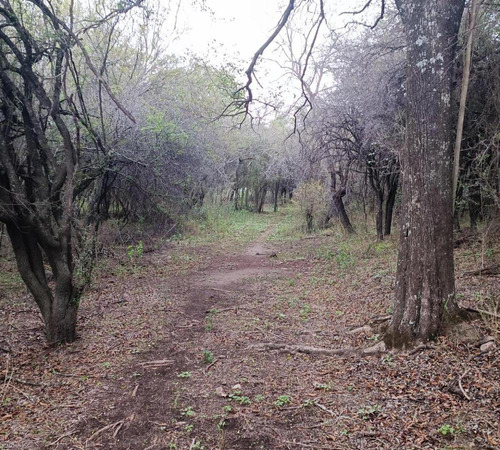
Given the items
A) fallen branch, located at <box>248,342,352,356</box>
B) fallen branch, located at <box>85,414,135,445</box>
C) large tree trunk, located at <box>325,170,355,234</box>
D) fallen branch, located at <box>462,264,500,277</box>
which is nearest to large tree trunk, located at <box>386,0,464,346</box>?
fallen branch, located at <box>248,342,352,356</box>

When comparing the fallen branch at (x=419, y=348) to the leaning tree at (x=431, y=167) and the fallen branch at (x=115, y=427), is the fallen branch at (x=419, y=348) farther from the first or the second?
the fallen branch at (x=115, y=427)

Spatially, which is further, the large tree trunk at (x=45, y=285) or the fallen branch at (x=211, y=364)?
the large tree trunk at (x=45, y=285)

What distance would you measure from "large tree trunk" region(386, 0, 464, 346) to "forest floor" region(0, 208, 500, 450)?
14.4 inches

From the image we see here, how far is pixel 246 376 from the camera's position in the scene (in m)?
4.27

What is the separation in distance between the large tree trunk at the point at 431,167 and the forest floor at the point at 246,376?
0.37m

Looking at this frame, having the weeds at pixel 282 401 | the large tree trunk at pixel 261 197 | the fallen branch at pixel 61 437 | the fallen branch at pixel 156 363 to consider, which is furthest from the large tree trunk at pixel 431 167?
the large tree trunk at pixel 261 197

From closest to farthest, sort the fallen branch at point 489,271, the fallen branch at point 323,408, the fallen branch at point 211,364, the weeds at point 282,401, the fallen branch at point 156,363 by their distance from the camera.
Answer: the fallen branch at point 323,408, the weeds at point 282,401, the fallen branch at point 211,364, the fallen branch at point 156,363, the fallen branch at point 489,271

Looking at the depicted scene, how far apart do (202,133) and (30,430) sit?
41.3 ft

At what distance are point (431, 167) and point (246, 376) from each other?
306 cm

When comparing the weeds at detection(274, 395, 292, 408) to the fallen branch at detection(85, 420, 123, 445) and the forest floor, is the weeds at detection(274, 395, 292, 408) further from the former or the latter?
the fallen branch at detection(85, 420, 123, 445)

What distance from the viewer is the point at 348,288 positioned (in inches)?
303

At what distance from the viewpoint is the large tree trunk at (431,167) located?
3.98 metres

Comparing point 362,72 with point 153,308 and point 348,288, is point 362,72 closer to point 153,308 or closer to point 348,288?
point 348,288

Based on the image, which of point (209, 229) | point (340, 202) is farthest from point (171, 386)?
point (209, 229)
